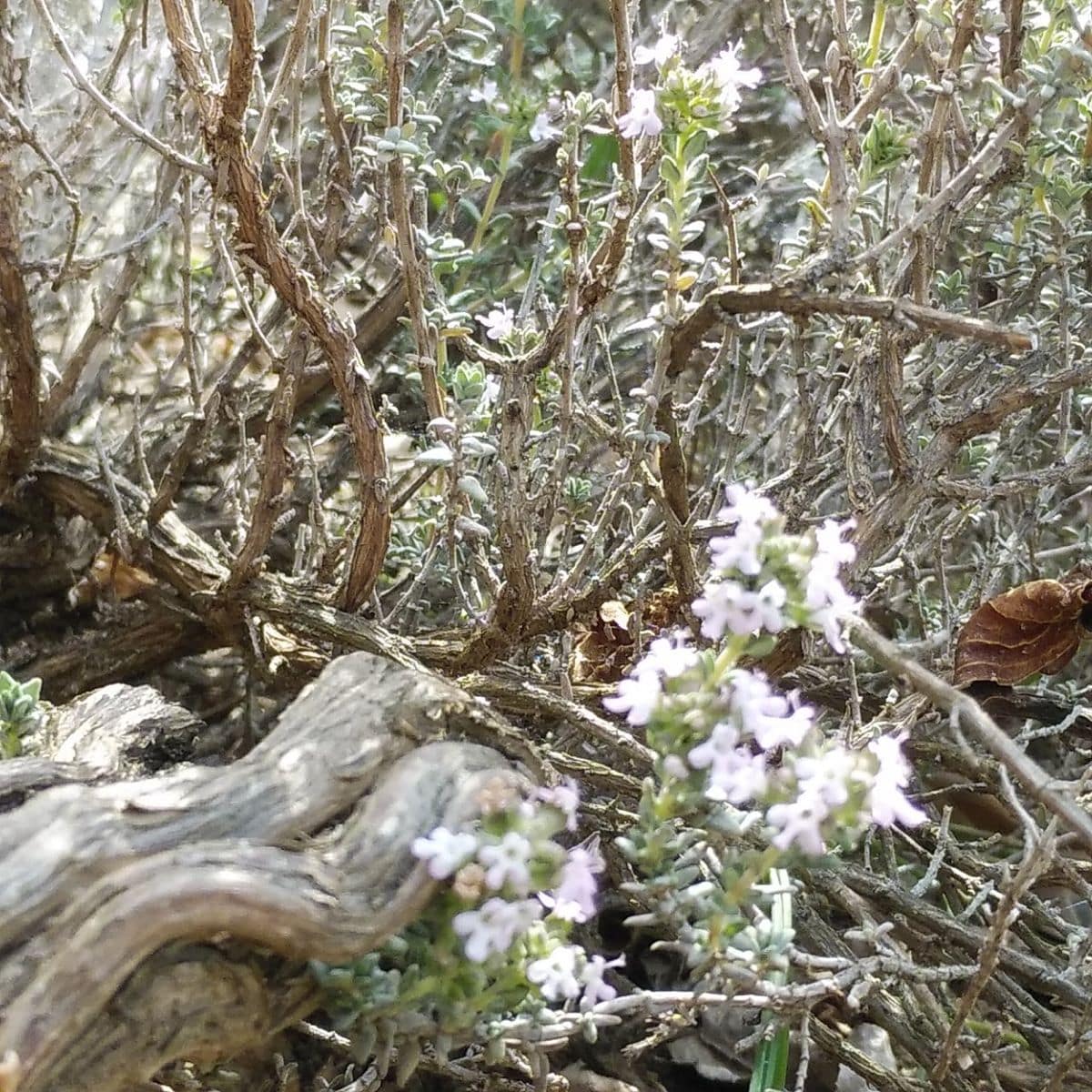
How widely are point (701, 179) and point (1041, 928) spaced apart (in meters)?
1.25

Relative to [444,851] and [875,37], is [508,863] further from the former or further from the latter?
[875,37]

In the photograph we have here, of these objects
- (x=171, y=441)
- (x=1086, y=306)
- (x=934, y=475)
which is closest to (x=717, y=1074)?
(x=934, y=475)

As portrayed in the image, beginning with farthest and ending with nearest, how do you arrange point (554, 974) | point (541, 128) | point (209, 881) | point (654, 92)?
point (541, 128)
point (654, 92)
point (554, 974)
point (209, 881)

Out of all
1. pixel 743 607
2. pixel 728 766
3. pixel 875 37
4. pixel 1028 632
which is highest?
pixel 875 37

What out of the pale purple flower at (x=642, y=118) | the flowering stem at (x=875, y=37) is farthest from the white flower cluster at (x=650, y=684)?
the flowering stem at (x=875, y=37)

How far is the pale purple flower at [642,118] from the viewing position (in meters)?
1.30

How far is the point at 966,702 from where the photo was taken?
3.40 feet

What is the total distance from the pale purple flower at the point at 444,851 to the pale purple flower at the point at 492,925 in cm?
4

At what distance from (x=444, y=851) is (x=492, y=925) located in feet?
0.25

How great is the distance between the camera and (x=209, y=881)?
931 millimetres

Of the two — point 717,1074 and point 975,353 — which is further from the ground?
point 975,353

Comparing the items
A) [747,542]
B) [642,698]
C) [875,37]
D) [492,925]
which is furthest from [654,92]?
[492,925]

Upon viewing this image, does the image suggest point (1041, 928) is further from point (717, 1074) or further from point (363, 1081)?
point (363, 1081)

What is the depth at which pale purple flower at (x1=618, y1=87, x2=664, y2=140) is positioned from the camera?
4.28ft
